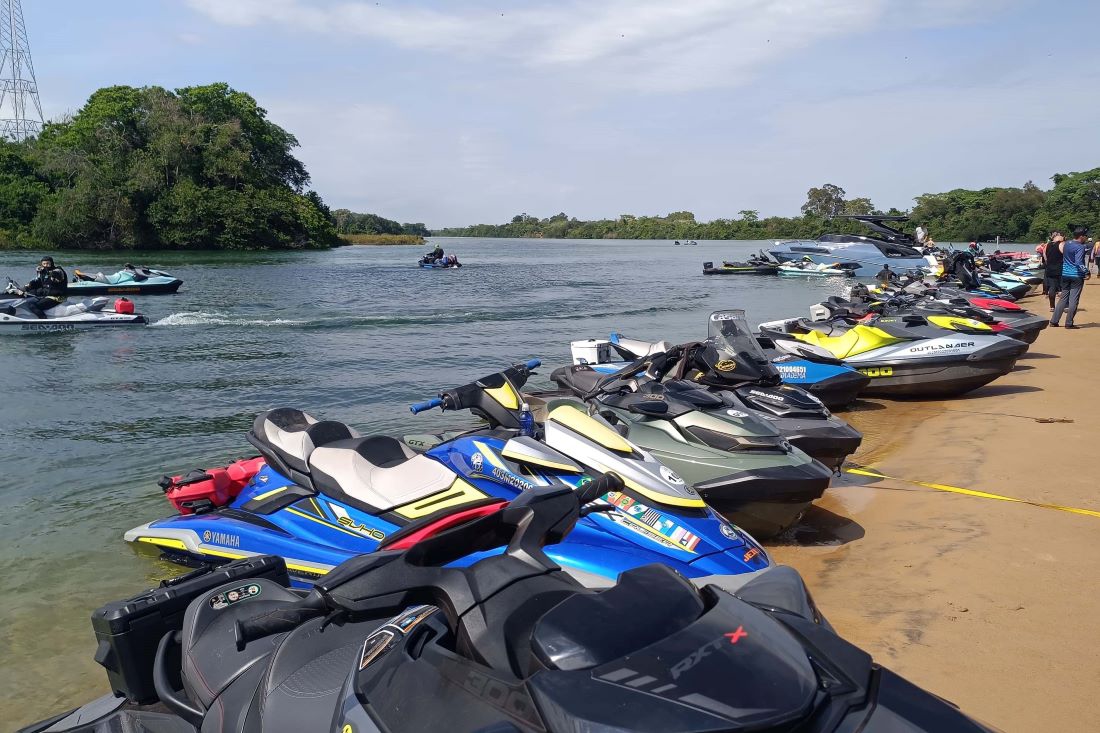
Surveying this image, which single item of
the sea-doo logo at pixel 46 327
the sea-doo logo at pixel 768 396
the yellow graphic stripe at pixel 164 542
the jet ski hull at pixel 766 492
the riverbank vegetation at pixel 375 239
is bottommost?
the yellow graphic stripe at pixel 164 542

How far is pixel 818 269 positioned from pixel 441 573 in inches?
1388

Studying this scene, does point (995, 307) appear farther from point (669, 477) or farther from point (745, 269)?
point (745, 269)

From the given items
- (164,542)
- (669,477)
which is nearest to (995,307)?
(669,477)

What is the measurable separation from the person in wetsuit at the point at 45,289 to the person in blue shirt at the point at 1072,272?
20.4 meters

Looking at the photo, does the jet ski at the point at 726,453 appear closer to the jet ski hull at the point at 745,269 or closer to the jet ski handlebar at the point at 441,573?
the jet ski handlebar at the point at 441,573

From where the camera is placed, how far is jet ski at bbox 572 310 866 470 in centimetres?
565

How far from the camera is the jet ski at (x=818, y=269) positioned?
3353 centimetres

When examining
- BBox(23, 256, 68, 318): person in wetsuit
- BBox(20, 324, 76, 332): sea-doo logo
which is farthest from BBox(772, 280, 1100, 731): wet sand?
BBox(23, 256, 68, 318): person in wetsuit

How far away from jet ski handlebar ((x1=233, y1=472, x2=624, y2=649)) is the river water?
2889 millimetres

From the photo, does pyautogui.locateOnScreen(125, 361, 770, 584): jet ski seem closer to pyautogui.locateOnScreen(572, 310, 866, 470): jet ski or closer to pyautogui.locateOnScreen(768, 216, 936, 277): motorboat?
pyautogui.locateOnScreen(572, 310, 866, 470): jet ski

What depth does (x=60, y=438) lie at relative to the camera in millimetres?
8234

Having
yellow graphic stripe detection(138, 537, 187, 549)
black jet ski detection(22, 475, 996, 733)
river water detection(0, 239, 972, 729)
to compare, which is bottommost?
river water detection(0, 239, 972, 729)

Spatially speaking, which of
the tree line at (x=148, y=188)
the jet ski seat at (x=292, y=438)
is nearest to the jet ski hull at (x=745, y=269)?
the jet ski seat at (x=292, y=438)

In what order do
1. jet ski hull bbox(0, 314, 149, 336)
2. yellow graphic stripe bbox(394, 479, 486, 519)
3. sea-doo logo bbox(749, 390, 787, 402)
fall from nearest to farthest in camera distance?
yellow graphic stripe bbox(394, 479, 486, 519) < sea-doo logo bbox(749, 390, 787, 402) < jet ski hull bbox(0, 314, 149, 336)
